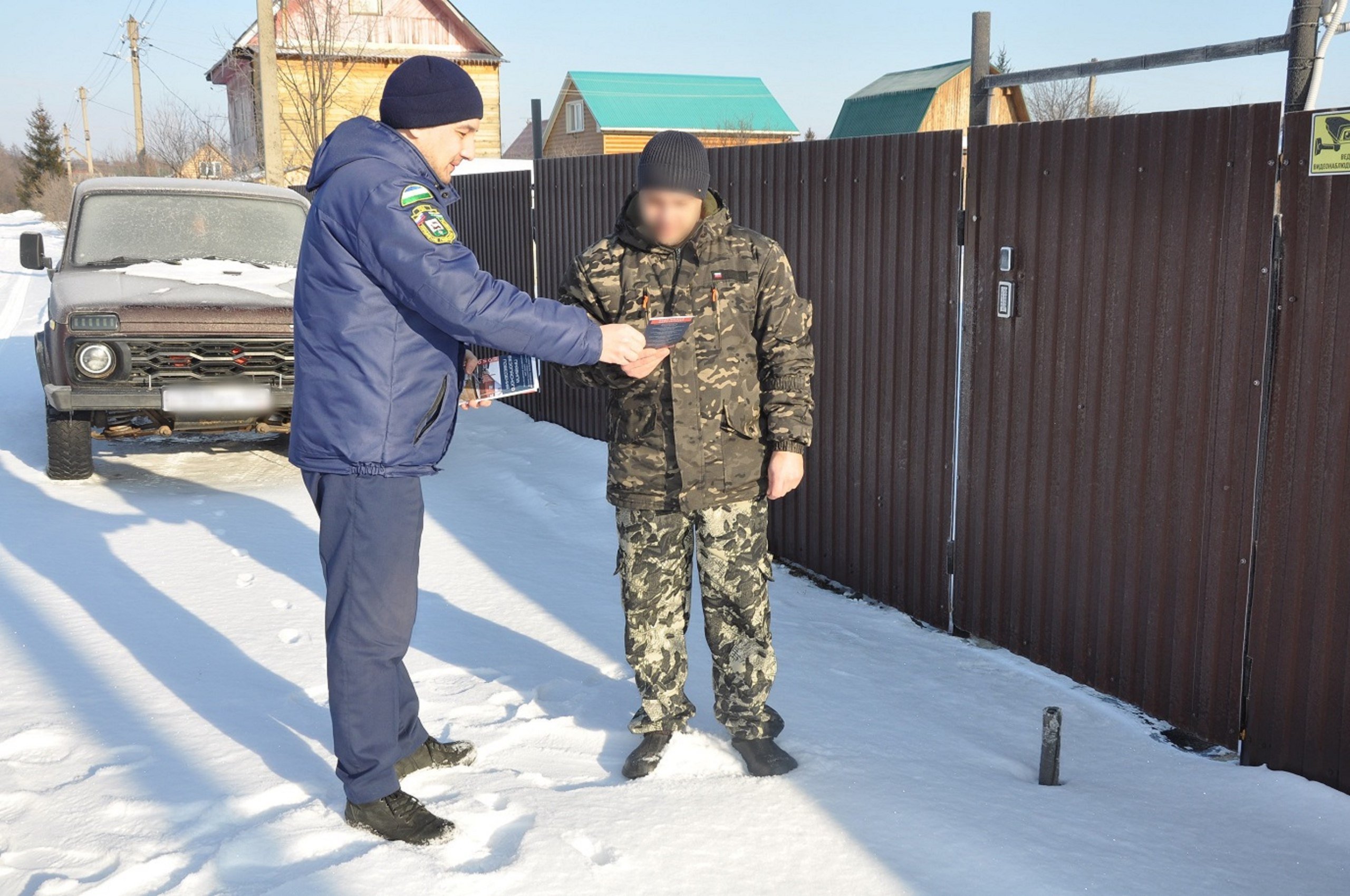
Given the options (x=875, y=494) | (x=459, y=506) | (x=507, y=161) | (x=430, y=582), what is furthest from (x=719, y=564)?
(x=507, y=161)

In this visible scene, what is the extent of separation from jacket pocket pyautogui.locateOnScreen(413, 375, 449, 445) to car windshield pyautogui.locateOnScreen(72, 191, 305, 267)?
5.56 m

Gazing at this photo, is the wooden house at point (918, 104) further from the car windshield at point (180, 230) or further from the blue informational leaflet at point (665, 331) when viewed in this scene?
the blue informational leaflet at point (665, 331)

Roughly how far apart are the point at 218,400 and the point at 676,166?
4.66 m

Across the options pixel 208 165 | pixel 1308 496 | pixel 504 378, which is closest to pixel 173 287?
pixel 504 378

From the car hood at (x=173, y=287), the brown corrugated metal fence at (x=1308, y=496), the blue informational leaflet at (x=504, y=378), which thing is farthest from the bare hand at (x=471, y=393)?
the car hood at (x=173, y=287)

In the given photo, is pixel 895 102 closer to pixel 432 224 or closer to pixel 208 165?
pixel 208 165

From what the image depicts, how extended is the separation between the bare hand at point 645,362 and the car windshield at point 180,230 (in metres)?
5.66

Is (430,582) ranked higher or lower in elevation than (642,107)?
lower

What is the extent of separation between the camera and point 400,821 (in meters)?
2.89

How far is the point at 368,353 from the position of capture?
111 inches

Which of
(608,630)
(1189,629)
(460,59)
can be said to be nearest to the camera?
(1189,629)

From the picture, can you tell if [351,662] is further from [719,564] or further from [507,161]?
[507,161]

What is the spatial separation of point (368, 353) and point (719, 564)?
1.18m

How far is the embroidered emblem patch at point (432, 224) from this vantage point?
2.74 metres
